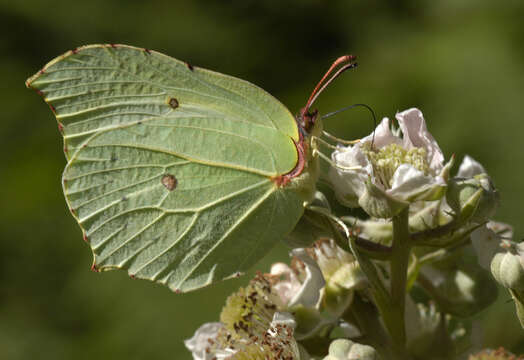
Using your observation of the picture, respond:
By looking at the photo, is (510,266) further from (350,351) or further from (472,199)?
(350,351)

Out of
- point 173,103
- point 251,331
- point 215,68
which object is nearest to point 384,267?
point 251,331

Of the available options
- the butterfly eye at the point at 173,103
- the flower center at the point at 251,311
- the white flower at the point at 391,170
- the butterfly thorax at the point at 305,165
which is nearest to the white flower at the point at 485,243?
the white flower at the point at 391,170

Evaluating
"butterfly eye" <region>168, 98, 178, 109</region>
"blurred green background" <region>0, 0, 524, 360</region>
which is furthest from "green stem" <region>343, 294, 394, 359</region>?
"blurred green background" <region>0, 0, 524, 360</region>

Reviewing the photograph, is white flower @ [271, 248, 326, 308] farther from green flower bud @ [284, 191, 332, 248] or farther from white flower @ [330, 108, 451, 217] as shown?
white flower @ [330, 108, 451, 217]

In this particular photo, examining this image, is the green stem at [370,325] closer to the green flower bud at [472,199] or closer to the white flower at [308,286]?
the white flower at [308,286]

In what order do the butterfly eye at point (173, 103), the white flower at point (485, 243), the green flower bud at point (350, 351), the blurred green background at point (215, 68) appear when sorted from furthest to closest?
the blurred green background at point (215, 68) → the butterfly eye at point (173, 103) → the white flower at point (485, 243) → the green flower bud at point (350, 351)

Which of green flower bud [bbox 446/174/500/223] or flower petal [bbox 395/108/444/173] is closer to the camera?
green flower bud [bbox 446/174/500/223]
